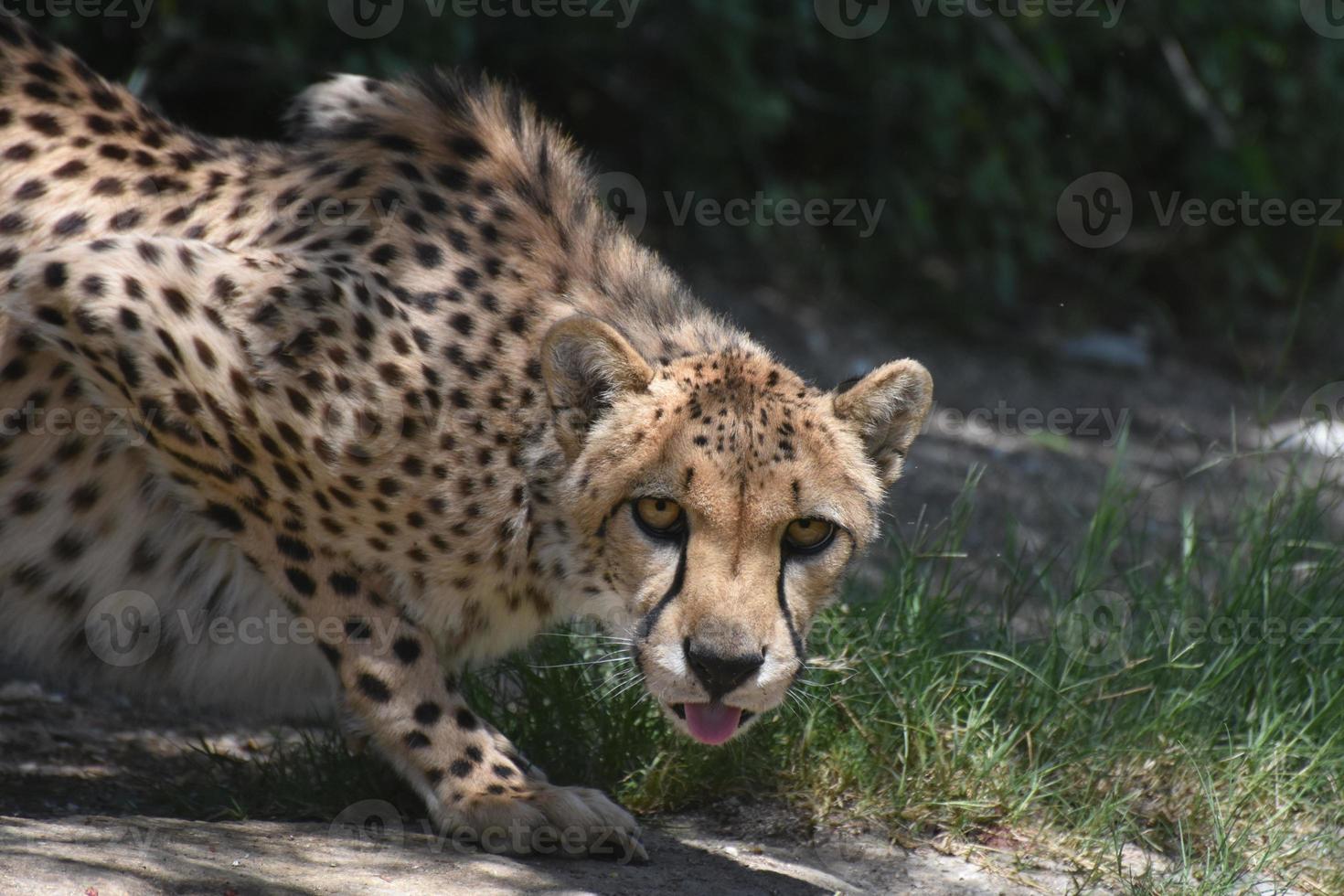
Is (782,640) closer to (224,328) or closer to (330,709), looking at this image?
(224,328)

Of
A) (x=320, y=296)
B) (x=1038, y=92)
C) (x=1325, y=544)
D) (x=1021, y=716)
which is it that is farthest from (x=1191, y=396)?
(x=320, y=296)

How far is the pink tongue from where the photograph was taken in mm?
3062

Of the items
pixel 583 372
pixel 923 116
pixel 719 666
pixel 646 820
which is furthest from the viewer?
pixel 923 116

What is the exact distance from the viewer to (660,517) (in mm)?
3168

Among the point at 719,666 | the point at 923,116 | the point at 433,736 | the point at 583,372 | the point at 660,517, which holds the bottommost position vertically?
the point at 433,736

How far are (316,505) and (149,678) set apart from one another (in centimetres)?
76

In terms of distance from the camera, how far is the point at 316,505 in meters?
3.42

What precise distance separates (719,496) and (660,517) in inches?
5.8

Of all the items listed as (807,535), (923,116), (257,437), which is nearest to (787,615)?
(807,535)

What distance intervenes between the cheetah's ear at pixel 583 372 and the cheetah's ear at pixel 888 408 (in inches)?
16.6

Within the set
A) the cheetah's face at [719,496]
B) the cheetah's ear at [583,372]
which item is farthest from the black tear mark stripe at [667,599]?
the cheetah's ear at [583,372]

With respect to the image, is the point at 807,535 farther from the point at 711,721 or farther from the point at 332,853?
the point at 332,853

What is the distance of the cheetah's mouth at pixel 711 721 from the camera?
3.06 m

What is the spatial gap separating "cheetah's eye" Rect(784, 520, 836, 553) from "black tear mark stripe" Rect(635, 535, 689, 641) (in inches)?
8.0
